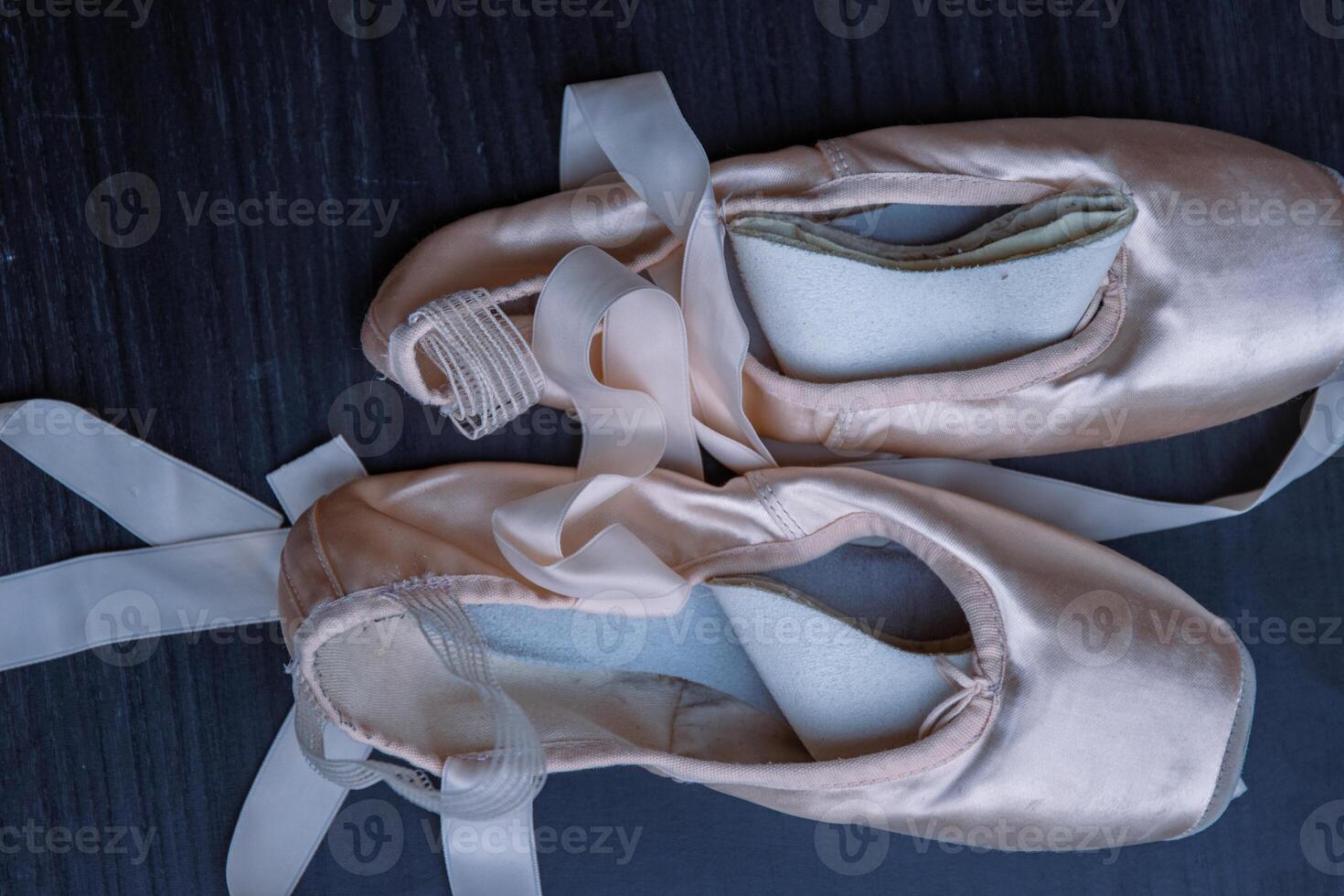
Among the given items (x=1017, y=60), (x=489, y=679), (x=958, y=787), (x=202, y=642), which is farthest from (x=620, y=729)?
(x=1017, y=60)

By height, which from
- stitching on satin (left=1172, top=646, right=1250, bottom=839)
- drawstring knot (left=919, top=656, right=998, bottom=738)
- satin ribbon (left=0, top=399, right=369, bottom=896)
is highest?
satin ribbon (left=0, top=399, right=369, bottom=896)

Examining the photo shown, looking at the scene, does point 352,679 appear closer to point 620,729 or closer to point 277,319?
point 620,729

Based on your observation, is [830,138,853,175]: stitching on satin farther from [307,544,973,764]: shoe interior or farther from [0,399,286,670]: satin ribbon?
[0,399,286,670]: satin ribbon

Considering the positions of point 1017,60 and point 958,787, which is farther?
point 1017,60

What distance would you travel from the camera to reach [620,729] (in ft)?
2.19

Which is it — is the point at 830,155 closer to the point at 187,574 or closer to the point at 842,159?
the point at 842,159

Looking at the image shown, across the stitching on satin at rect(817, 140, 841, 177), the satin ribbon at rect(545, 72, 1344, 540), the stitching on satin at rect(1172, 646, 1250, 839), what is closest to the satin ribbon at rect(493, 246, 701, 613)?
the satin ribbon at rect(545, 72, 1344, 540)

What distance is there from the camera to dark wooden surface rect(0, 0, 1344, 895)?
2.44ft

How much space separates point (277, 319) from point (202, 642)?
259 millimetres

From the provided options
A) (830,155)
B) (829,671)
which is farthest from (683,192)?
(829,671)

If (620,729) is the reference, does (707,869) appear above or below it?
below

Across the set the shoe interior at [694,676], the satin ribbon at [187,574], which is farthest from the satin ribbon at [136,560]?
the shoe interior at [694,676]

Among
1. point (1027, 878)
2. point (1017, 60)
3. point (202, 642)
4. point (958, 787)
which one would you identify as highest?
point (1017, 60)

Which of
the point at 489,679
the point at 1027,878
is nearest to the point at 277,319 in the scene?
the point at 489,679
